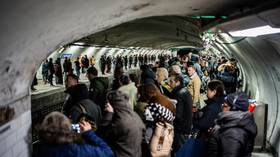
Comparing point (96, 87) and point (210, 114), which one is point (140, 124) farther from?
point (96, 87)

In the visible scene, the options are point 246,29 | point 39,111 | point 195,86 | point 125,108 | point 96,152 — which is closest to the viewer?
point 96,152

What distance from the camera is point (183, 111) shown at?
18.2 feet

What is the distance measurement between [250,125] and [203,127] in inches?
57.1

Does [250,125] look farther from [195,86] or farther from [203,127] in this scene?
[195,86]

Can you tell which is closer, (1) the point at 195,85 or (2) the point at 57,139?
(2) the point at 57,139

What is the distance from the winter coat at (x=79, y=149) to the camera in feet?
9.43

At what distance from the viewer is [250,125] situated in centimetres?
360

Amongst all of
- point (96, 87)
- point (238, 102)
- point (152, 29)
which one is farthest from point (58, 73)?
point (238, 102)

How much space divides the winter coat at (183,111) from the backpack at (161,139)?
1.41 m

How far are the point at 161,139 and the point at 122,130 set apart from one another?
0.58 metres

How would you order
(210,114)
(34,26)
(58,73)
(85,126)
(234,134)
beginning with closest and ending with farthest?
(34,26) < (85,126) < (234,134) < (210,114) < (58,73)

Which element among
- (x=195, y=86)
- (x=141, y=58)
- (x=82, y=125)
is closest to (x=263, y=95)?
(x=195, y=86)

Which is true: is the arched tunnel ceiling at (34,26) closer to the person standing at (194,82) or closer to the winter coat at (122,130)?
the winter coat at (122,130)

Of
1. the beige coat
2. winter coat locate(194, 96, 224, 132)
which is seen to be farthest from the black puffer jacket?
the beige coat
